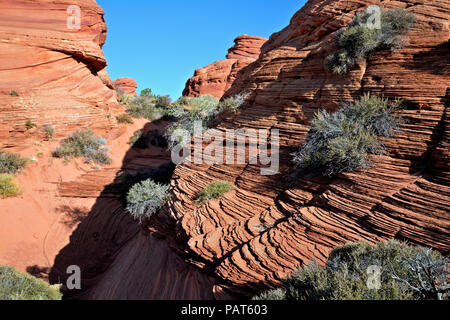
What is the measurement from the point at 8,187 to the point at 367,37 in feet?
42.9

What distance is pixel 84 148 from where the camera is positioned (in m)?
12.2

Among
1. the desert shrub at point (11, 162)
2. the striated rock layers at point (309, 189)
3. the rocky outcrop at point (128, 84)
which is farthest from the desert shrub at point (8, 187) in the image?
the rocky outcrop at point (128, 84)

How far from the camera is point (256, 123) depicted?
7.02 m

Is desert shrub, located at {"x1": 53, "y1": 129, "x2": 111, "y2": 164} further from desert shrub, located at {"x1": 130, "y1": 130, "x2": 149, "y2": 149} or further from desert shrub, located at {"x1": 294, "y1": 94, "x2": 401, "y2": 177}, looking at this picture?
desert shrub, located at {"x1": 294, "y1": 94, "x2": 401, "y2": 177}

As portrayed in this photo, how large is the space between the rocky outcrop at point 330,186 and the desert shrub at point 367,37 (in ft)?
0.73

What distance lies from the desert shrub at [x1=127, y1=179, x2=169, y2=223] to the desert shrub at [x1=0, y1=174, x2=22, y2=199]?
16.5ft

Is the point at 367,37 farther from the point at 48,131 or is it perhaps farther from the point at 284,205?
the point at 48,131

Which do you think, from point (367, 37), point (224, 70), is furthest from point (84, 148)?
point (224, 70)

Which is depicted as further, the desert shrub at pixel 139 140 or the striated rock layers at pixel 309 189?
the desert shrub at pixel 139 140

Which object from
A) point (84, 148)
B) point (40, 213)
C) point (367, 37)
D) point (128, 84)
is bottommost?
point (40, 213)

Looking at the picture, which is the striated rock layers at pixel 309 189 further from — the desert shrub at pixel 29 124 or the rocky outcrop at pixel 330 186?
the desert shrub at pixel 29 124

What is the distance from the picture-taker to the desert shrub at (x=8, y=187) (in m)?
9.10

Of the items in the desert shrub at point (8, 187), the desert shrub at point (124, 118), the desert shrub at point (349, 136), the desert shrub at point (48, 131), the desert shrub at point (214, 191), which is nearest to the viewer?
the desert shrub at point (349, 136)
